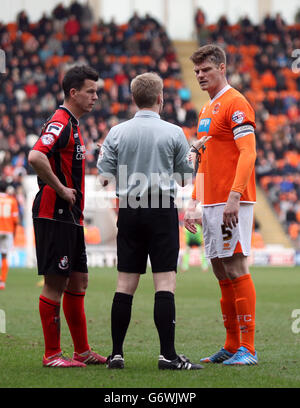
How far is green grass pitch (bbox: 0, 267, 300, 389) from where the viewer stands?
5.01m

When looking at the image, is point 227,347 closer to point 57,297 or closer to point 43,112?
point 57,297

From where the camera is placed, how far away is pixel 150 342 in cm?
736

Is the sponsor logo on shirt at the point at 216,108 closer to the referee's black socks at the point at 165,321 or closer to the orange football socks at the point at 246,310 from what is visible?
the orange football socks at the point at 246,310

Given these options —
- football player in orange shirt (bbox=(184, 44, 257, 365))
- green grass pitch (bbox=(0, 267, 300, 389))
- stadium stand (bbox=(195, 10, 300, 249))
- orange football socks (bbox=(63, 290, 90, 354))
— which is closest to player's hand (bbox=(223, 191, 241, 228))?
football player in orange shirt (bbox=(184, 44, 257, 365))

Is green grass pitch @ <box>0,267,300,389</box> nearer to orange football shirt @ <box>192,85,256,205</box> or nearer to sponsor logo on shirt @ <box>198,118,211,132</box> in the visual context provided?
orange football shirt @ <box>192,85,256,205</box>

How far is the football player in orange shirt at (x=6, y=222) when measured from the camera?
14992 mm

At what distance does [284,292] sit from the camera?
45.6 ft

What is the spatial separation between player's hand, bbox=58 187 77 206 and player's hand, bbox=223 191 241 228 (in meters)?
1.07

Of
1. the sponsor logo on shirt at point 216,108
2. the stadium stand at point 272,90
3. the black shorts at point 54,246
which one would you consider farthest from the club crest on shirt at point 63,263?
the stadium stand at point 272,90

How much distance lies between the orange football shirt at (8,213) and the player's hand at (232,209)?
32.3 feet
